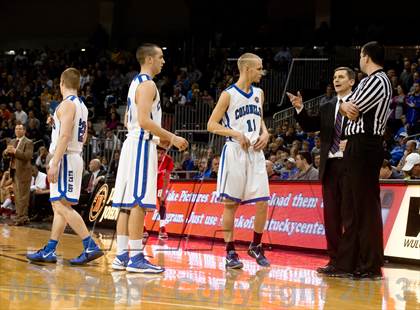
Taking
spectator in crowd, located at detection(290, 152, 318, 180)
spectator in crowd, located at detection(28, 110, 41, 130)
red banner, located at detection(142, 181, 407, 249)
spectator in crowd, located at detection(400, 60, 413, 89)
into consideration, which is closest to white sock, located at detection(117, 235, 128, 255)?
red banner, located at detection(142, 181, 407, 249)

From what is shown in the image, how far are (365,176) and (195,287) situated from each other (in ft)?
6.99

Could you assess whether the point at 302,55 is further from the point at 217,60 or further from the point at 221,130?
the point at 221,130

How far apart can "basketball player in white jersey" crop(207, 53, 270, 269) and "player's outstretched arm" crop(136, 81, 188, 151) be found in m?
0.99

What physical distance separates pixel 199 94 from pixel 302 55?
3.31 metres

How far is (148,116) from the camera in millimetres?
7266

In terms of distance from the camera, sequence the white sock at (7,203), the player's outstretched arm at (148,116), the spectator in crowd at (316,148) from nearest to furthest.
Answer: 1. the player's outstretched arm at (148,116)
2. the spectator in crowd at (316,148)
3. the white sock at (7,203)

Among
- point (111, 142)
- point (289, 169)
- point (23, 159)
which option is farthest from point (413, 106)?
point (111, 142)

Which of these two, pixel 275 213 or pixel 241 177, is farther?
pixel 275 213

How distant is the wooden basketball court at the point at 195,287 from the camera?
217 inches

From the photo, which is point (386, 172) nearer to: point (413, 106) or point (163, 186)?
point (163, 186)

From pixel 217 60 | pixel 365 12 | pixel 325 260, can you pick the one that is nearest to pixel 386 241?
pixel 325 260

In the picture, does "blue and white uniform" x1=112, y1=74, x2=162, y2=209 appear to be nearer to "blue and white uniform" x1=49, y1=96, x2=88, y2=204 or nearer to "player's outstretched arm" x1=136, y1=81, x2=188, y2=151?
"player's outstretched arm" x1=136, y1=81, x2=188, y2=151

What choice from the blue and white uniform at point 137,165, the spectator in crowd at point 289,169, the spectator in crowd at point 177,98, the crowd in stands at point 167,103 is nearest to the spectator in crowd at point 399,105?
the crowd in stands at point 167,103

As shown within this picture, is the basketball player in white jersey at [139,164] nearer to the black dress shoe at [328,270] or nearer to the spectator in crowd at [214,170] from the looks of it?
the black dress shoe at [328,270]
